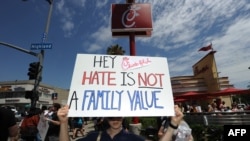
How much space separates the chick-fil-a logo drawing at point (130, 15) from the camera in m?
15.8

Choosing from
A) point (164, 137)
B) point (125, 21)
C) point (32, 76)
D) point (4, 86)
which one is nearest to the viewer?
point (164, 137)

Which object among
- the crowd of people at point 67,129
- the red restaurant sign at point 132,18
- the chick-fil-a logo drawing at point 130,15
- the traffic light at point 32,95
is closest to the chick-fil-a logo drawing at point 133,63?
the crowd of people at point 67,129

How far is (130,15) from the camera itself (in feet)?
52.4

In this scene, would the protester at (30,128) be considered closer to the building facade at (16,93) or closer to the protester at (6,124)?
the protester at (6,124)

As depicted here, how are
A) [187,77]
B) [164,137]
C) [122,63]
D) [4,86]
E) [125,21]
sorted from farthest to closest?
1. [4,86]
2. [187,77]
3. [125,21]
4. [122,63]
5. [164,137]

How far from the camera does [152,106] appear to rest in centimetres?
299

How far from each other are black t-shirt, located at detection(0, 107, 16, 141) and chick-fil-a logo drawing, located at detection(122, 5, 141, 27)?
12.0 m

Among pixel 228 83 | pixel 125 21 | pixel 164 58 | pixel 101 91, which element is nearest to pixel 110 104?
pixel 101 91

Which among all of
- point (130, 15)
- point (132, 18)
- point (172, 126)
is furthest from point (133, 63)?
point (130, 15)

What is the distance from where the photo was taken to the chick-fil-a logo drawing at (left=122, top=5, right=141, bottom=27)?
A: 622 inches

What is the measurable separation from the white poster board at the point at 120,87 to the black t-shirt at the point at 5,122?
2.15 meters

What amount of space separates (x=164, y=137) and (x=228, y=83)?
34356mm

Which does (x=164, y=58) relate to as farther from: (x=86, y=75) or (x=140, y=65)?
(x=86, y=75)

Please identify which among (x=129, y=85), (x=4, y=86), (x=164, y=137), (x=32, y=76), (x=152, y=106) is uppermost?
(x=4, y=86)
